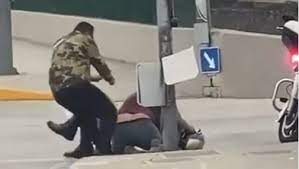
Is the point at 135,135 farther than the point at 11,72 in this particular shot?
No

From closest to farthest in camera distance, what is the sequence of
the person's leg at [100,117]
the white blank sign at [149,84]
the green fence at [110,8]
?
1. the white blank sign at [149,84]
2. the person's leg at [100,117]
3. the green fence at [110,8]

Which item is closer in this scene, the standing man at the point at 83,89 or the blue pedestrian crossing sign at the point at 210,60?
the standing man at the point at 83,89

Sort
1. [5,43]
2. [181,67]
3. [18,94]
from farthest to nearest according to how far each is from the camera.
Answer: [5,43]
[18,94]
[181,67]

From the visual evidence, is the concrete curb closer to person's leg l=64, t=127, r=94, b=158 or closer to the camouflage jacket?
person's leg l=64, t=127, r=94, b=158

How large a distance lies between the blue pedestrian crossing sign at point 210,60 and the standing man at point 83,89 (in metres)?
2.23

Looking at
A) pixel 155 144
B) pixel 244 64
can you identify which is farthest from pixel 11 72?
pixel 155 144

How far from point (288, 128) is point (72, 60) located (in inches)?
92.0

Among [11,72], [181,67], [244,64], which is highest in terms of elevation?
[181,67]

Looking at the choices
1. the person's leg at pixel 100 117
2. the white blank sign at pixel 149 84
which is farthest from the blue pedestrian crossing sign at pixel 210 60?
the white blank sign at pixel 149 84

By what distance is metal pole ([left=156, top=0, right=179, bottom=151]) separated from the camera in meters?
8.05

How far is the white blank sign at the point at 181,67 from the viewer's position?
21.2 feet

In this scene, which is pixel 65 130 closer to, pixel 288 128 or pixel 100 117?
pixel 100 117

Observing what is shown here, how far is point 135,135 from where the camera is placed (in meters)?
8.72

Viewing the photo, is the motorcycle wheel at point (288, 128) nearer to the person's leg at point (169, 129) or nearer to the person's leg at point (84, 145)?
the person's leg at point (169, 129)
